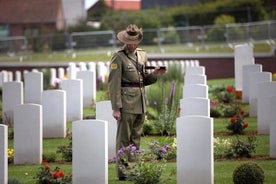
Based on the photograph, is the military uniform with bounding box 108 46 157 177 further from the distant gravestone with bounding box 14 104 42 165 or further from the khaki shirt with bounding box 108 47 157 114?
the distant gravestone with bounding box 14 104 42 165

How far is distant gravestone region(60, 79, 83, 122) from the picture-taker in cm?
2008

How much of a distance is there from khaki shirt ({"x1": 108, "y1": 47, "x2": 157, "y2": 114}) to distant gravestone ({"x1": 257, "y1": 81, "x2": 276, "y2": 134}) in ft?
12.1

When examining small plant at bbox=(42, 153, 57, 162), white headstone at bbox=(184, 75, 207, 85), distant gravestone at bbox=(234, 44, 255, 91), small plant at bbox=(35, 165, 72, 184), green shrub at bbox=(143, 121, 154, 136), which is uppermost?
distant gravestone at bbox=(234, 44, 255, 91)

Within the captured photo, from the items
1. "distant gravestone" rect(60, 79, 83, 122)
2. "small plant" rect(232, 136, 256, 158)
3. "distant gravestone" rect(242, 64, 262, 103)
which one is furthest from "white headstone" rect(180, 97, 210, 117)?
"distant gravestone" rect(242, 64, 262, 103)

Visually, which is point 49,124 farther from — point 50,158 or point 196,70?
point 196,70

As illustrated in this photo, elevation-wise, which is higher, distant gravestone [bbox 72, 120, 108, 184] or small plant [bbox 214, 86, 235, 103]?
small plant [bbox 214, 86, 235, 103]

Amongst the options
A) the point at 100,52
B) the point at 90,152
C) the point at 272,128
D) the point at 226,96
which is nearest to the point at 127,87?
the point at 90,152

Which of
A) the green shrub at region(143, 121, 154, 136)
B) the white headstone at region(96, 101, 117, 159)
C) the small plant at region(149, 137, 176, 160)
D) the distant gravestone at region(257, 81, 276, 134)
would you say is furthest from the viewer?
the green shrub at region(143, 121, 154, 136)

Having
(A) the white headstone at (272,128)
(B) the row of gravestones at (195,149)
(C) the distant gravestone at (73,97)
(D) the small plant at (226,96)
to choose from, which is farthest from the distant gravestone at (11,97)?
(B) the row of gravestones at (195,149)

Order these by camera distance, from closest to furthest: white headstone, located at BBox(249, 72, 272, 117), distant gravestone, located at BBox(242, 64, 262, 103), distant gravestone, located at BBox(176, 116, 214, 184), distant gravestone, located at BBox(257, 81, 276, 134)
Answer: distant gravestone, located at BBox(176, 116, 214, 184) < distant gravestone, located at BBox(257, 81, 276, 134) < white headstone, located at BBox(249, 72, 272, 117) < distant gravestone, located at BBox(242, 64, 262, 103)

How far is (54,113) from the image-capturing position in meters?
18.2

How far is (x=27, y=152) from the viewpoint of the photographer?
15.3 metres

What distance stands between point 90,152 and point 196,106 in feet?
10.8

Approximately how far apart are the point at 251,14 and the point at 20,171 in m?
35.5
